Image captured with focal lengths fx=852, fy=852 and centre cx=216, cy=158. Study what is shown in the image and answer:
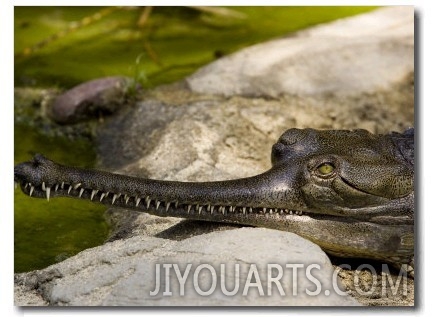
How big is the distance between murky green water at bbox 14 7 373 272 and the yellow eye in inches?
84.8

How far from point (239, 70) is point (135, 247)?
3.03 m

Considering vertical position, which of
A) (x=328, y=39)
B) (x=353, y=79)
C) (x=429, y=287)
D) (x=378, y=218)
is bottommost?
(x=429, y=287)

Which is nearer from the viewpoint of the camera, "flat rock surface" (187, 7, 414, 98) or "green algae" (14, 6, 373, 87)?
"flat rock surface" (187, 7, 414, 98)

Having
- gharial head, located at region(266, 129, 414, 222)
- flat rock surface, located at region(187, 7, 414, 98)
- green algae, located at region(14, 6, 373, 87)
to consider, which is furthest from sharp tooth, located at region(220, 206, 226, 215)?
green algae, located at region(14, 6, 373, 87)

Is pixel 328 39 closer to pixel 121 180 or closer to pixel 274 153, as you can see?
pixel 274 153

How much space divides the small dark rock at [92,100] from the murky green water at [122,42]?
0.23 metres

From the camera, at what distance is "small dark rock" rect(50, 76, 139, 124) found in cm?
673

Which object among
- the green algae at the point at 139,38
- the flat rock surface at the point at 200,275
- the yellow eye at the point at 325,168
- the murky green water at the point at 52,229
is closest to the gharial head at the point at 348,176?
the yellow eye at the point at 325,168

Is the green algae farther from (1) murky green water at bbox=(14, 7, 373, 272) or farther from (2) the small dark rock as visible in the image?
(2) the small dark rock

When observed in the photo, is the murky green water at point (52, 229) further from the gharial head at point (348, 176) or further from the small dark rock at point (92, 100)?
the gharial head at point (348, 176)

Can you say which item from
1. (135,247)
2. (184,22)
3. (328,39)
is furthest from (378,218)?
(184,22)
